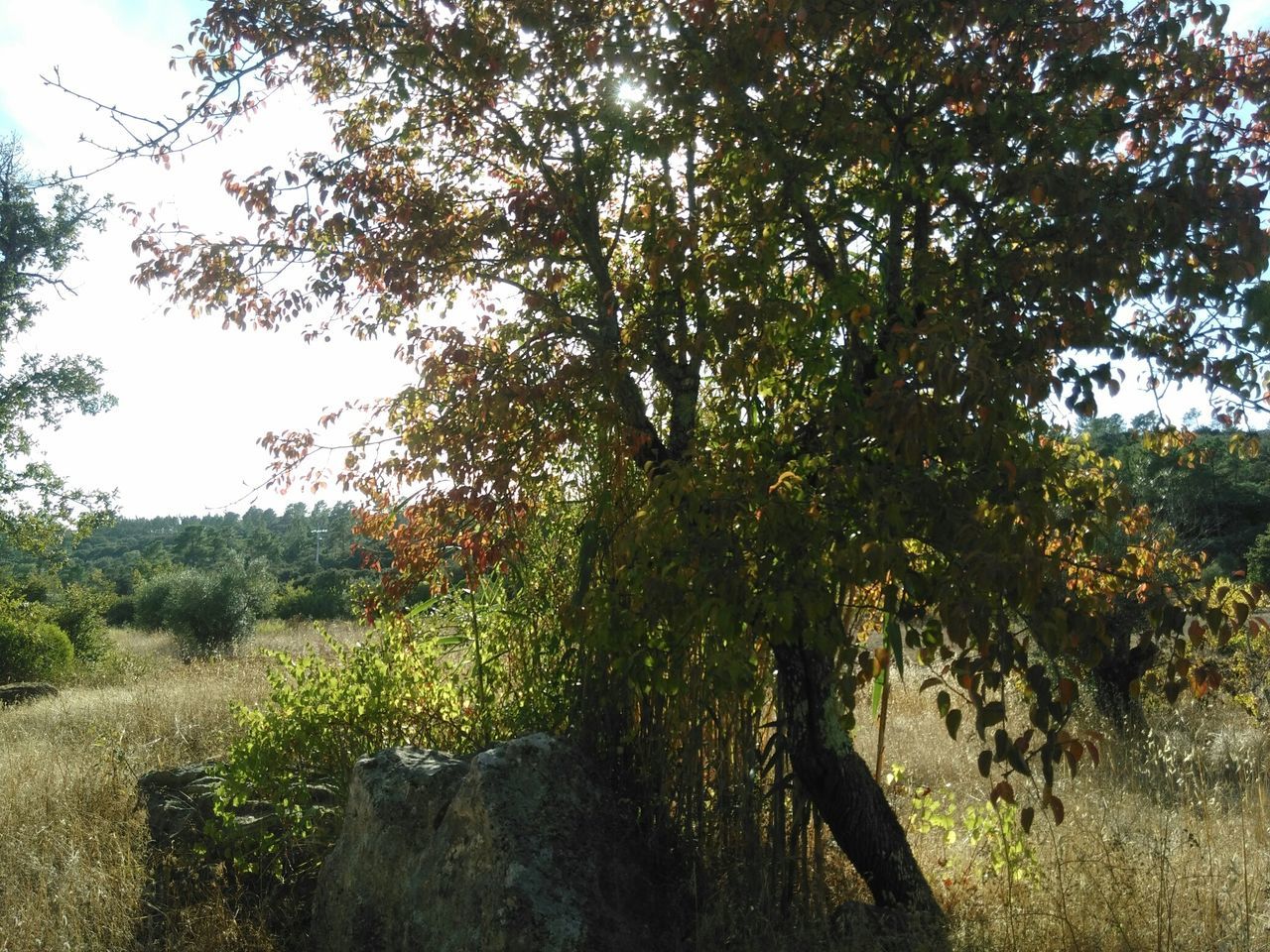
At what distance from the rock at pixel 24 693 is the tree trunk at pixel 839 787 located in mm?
12196

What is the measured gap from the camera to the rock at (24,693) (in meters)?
13.4

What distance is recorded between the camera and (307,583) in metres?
36.8

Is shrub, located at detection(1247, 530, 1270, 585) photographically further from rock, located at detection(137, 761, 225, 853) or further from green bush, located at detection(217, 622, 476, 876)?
rock, located at detection(137, 761, 225, 853)

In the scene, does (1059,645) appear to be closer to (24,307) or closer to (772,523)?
(772,523)

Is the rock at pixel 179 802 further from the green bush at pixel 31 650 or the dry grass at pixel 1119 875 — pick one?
the green bush at pixel 31 650

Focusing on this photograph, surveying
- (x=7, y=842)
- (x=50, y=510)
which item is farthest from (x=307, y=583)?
(x=7, y=842)

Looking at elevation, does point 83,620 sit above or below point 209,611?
below

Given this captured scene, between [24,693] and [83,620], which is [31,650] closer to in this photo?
[83,620]

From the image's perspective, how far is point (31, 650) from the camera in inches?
690

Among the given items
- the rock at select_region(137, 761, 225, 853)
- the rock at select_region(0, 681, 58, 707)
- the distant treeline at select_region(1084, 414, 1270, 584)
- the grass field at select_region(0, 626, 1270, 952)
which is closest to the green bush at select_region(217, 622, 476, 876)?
the rock at select_region(137, 761, 225, 853)

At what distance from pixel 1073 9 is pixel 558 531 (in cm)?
318

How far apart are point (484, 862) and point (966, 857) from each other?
2.64 m

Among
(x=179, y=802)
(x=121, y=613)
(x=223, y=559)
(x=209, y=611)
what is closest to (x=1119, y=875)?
(x=179, y=802)

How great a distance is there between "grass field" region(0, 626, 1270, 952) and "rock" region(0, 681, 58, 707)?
239 inches
